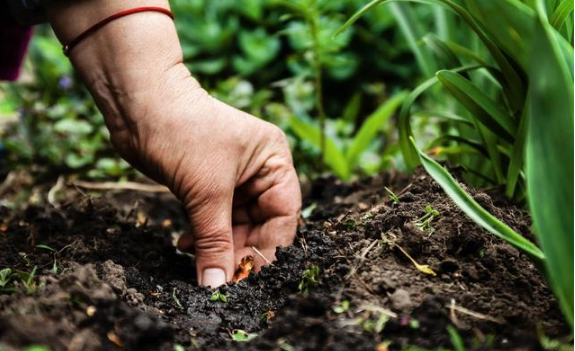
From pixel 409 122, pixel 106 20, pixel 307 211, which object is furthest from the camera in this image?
pixel 307 211

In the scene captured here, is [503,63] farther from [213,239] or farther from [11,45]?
[11,45]

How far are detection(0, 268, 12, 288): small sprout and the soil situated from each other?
2cm

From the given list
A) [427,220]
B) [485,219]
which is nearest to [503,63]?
[427,220]

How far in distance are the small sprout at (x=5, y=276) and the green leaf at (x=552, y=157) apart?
1.10 meters

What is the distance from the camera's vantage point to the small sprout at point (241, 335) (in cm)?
130

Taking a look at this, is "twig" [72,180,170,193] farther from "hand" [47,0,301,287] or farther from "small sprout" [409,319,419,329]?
"small sprout" [409,319,419,329]

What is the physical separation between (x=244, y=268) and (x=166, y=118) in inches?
18.3

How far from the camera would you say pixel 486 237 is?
1.39 m

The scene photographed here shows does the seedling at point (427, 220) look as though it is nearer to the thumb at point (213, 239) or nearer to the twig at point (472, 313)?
the twig at point (472, 313)

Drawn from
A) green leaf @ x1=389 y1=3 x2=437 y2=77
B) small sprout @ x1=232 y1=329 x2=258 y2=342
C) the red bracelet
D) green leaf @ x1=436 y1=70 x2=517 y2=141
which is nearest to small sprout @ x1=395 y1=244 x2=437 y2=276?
small sprout @ x1=232 y1=329 x2=258 y2=342

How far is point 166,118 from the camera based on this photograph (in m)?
1.57

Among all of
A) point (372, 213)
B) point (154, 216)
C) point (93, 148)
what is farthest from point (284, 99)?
point (372, 213)

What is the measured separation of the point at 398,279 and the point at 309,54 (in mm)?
1614

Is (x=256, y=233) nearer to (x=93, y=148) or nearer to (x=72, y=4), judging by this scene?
(x=72, y=4)
